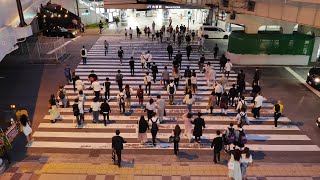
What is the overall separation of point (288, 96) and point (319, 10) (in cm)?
505

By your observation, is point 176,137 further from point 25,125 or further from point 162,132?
point 25,125

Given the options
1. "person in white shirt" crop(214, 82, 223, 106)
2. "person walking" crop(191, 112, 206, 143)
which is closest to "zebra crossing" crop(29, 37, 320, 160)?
"person walking" crop(191, 112, 206, 143)

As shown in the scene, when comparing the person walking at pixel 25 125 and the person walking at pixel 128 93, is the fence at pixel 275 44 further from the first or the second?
the person walking at pixel 25 125

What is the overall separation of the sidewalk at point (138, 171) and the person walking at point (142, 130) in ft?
3.95

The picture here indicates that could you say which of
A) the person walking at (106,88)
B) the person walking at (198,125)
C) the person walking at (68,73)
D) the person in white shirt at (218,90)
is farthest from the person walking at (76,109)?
the person in white shirt at (218,90)

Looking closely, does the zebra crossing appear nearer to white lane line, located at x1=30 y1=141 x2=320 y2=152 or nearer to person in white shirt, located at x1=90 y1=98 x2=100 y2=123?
white lane line, located at x1=30 y1=141 x2=320 y2=152

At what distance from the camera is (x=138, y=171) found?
11.3 metres

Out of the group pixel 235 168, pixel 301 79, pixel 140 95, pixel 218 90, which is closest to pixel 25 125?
pixel 140 95

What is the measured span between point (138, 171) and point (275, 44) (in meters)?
17.4

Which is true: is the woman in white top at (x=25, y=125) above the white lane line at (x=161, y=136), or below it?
above

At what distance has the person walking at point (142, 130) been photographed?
1234 cm

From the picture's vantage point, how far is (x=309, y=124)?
49.7 feet

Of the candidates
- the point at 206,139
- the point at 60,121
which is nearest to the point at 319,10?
the point at 206,139

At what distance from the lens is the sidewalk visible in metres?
11.0
